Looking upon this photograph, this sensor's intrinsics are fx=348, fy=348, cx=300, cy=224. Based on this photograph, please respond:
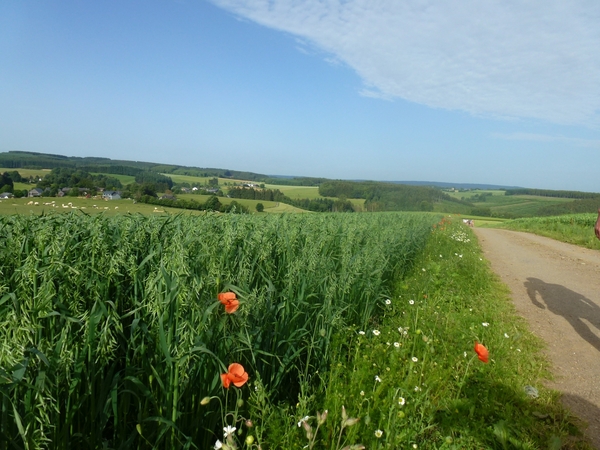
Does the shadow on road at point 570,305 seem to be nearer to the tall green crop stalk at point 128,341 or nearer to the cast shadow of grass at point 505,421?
the cast shadow of grass at point 505,421

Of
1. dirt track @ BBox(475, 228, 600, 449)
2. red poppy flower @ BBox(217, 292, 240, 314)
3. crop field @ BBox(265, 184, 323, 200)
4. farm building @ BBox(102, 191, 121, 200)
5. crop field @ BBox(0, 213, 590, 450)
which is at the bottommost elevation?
dirt track @ BBox(475, 228, 600, 449)

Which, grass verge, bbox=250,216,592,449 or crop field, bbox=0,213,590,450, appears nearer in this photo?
crop field, bbox=0,213,590,450

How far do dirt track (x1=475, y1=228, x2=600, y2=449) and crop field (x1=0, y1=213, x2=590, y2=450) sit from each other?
0.25 meters

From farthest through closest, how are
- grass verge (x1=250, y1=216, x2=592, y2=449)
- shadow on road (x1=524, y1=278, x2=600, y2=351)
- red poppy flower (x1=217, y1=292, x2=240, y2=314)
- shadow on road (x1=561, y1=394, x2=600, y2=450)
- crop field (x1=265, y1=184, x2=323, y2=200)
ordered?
crop field (x1=265, y1=184, x2=323, y2=200)
shadow on road (x1=524, y1=278, x2=600, y2=351)
shadow on road (x1=561, y1=394, x2=600, y2=450)
grass verge (x1=250, y1=216, x2=592, y2=449)
red poppy flower (x1=217, y1=292, x2=240, y2=314)

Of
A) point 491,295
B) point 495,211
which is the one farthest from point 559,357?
point 495,211

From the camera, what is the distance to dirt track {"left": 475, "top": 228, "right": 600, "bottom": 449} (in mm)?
3326

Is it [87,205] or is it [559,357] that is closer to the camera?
[559,357]

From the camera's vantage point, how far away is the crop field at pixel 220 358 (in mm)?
1623

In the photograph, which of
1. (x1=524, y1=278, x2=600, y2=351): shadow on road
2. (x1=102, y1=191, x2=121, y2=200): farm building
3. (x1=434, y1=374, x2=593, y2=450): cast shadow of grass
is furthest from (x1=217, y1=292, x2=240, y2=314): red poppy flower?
(x1=102, y1=191, x2=121, y2=200): farm building

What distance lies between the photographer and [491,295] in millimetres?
6094

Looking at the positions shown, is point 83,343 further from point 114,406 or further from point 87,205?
point 87,205

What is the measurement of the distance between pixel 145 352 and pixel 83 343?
1.12ft

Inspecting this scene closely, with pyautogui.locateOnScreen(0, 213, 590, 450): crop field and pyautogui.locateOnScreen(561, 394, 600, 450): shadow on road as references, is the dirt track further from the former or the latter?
pyautogui.locateOnScreen(0, 213, 590, 450): crop field

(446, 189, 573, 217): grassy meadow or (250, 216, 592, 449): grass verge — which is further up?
(446, 189, 573, 217): grassy meadow
